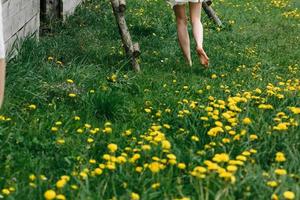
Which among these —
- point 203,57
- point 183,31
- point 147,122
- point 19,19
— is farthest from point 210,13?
point 147,122

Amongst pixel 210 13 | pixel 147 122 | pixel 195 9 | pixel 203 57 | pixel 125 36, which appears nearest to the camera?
pixel 147 122

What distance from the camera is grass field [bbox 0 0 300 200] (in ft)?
9.71

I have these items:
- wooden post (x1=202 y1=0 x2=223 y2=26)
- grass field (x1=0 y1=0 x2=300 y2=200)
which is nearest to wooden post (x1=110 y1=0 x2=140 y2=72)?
grass field (x1=0 y1=0 x2=300 y2=200)

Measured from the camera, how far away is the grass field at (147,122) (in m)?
2.96

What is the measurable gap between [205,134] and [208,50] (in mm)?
3781

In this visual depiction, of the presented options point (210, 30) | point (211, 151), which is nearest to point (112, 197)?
point (211, 151)

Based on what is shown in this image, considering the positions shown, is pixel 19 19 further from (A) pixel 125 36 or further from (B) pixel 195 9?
(B) pixel 195 9

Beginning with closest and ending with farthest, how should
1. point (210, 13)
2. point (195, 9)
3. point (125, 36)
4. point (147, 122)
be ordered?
point (147, 122), point (125, 36), point (195, 9), point (210, 13)

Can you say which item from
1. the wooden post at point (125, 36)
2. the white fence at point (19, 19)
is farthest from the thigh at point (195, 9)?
the white fence at point (19, 19)

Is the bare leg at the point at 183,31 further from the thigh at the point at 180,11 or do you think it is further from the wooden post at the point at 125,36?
the wooden post at the point at 125,36

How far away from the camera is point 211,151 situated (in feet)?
11.5

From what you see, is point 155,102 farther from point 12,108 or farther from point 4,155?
point 4,155

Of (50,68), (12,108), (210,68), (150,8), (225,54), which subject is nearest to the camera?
(12,108)

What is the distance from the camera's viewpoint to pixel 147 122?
4309 millimetres
